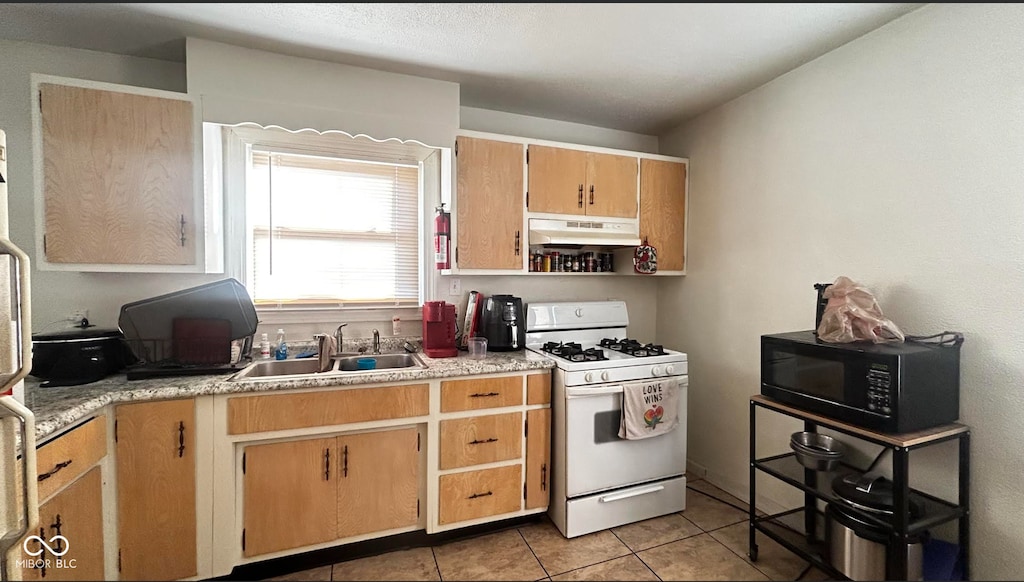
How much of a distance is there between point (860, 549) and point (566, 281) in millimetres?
1992

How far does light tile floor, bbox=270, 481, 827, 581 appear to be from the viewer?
5.95 feet

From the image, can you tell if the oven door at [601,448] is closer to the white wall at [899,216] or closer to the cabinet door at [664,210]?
the white wall at [899,216]

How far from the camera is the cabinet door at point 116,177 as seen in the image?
1.75 metres

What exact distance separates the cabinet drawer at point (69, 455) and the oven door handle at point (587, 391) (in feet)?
6.14

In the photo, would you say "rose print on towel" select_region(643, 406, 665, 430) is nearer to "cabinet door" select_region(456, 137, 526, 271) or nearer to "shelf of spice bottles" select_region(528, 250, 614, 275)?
"shelf of spice bottles" select_region(528, 250, 614, 275)

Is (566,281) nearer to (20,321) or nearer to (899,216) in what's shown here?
(899,216)

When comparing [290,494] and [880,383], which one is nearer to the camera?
[880,383]

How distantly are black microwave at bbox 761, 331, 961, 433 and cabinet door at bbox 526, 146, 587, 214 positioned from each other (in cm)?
143

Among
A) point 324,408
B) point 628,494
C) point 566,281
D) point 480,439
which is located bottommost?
point 628,494

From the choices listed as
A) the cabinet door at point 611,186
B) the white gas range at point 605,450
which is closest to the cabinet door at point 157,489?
the white gas range at point 605,450

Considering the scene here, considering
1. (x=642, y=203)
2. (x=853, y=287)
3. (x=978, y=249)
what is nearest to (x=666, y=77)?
(x=642, y=203)

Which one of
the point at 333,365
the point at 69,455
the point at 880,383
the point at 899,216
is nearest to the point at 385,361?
the point at 333,365

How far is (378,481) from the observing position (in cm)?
190

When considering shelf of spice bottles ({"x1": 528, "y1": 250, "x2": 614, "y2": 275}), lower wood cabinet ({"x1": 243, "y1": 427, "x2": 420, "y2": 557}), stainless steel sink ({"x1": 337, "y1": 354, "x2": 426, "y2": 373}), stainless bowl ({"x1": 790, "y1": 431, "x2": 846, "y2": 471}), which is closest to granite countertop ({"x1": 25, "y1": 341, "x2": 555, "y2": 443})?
stainless steel sink ({"x1": 337, "y1": 354, "x2": 426, "y2": 373})
